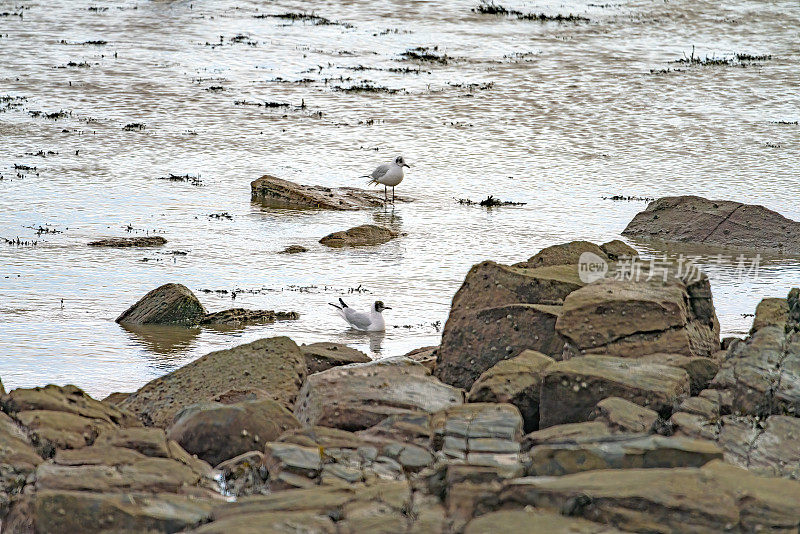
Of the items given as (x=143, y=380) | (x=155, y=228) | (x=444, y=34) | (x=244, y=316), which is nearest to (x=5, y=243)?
(x=155, y=228)

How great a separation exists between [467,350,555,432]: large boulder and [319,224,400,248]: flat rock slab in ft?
22.2

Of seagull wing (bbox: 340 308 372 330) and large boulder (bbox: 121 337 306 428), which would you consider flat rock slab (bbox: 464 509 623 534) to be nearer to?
large boulder (bbox: 121 337 306 428)

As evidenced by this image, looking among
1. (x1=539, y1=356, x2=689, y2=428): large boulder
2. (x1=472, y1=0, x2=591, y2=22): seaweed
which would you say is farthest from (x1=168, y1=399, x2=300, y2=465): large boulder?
(x1=472, y1=0, x2=591, y2=22): seaweed

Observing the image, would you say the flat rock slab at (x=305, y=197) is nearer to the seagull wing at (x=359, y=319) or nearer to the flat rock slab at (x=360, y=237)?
the flat rock slab at (x=360, y=237)

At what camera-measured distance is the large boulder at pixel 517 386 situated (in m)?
6.21

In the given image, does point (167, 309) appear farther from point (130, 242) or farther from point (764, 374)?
point (764, 374)

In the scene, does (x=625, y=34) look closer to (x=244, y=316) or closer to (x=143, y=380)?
(x=244, y=316)

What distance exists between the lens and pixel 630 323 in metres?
6.87

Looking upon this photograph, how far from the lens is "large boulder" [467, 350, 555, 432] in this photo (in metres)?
6.21

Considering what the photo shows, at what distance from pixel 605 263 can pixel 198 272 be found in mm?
4974

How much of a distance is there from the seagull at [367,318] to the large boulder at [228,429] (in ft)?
11.2

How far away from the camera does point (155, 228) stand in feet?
44.9

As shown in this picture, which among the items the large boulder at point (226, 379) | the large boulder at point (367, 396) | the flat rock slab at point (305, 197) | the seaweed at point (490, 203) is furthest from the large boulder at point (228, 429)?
the seaweed at point (490, 203)


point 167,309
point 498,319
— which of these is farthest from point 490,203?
point 498,319
